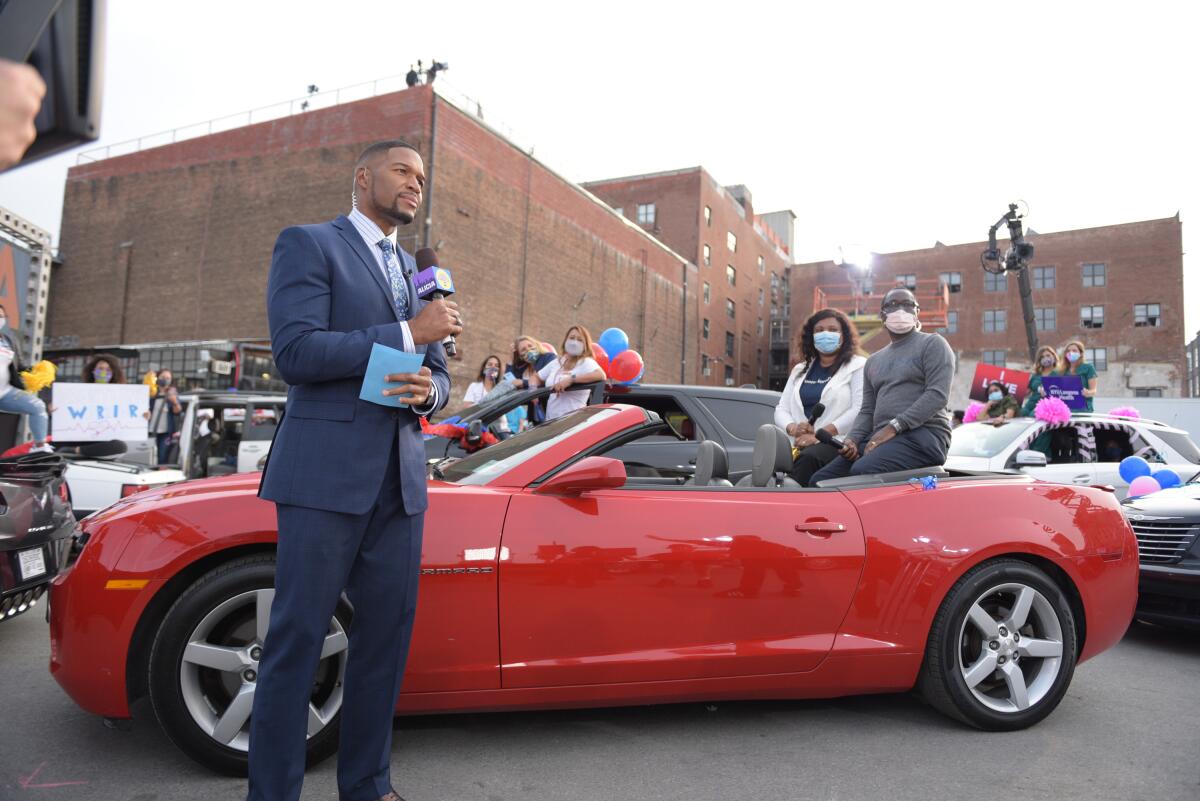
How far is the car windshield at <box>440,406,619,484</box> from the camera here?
3121mm

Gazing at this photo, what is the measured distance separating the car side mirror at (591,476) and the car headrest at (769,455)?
2.69ft

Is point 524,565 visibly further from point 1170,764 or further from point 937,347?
point 937,347

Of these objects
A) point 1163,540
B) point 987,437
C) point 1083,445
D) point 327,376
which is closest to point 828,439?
point 1163,540

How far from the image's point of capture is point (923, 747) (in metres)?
3.09

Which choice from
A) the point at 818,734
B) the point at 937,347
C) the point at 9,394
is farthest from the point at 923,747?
the point at 9,394

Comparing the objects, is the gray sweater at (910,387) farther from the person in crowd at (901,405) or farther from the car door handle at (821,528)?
the car door handle at (821,528)

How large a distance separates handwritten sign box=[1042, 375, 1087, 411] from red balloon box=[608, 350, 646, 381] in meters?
4.33

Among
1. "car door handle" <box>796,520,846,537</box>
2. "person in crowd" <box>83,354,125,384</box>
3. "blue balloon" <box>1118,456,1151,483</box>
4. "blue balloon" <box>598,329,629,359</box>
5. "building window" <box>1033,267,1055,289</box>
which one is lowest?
"car door handle" <box>796,520,846,537</box>

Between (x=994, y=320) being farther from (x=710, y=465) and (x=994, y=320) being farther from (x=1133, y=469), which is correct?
(x=710, y=465)

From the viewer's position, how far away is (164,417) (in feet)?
34.2

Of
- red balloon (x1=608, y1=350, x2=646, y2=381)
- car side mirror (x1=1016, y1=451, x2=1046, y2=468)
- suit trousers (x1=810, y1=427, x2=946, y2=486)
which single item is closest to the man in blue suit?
suit trousers (x1=810, y1=427, x2=946, y2=486)

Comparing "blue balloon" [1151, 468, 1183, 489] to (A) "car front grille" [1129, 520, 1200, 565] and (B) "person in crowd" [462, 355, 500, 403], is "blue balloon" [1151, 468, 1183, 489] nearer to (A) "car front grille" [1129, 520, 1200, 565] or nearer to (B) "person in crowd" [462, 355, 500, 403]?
(A) "car front grille" [1129, 520, 1200, 565]

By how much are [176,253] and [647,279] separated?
69.1 ft

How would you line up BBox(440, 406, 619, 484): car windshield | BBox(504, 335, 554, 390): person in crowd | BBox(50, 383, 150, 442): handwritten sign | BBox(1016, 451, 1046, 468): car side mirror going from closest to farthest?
BBox(440, 406, 619, 484): car windshield → BBox(1016, 451, 1046, 468): car side mirror → BBox(50, 383, 150, 442): handwritten sign → BBox(504, 335, 554, 390): person in crowd
